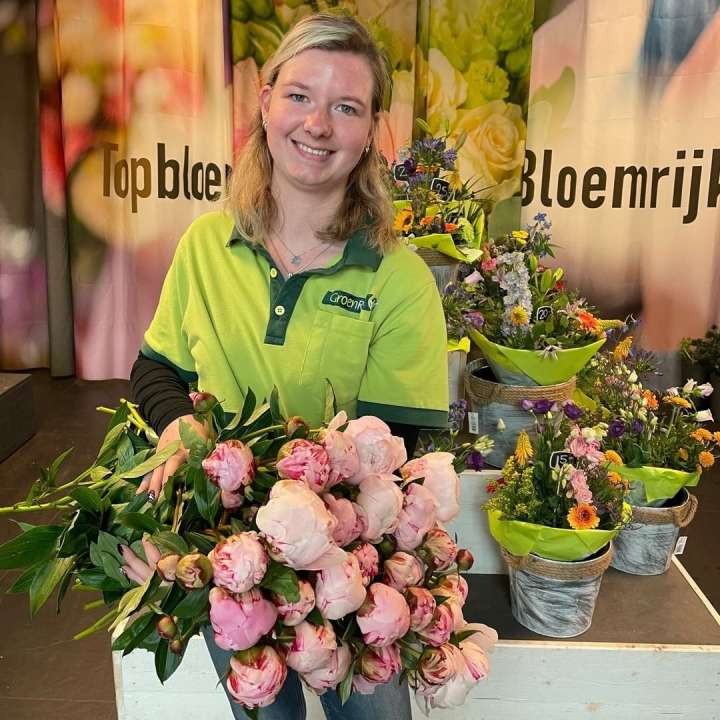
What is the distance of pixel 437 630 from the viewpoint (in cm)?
88

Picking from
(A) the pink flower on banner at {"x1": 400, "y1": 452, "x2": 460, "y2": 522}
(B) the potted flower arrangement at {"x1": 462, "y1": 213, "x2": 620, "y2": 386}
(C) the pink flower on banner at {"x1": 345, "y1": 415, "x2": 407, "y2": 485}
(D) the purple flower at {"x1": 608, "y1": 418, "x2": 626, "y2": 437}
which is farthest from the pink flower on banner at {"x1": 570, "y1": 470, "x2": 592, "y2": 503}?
(C) the pink flower on banner at {"x1": 345, "y1": 415, "x2": 407, "y2": 485}

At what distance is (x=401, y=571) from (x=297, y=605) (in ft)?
0.46

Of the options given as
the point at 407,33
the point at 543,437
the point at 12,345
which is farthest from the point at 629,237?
the point at 12,345

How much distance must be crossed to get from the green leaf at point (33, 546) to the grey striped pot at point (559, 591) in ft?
3.28

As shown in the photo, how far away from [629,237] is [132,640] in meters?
3.82

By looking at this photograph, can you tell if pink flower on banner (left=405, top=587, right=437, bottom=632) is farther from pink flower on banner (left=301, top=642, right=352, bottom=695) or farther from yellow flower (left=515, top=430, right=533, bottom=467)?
yellow flower (left=515, top=430, right=533, bottom=467)

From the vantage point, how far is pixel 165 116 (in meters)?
4.15

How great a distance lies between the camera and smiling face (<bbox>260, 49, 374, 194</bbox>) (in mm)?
1187

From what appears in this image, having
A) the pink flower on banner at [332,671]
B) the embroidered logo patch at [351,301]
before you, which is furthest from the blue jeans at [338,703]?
the embroidered logo patch at [351,301]

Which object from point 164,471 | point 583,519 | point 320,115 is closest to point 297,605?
point 164,471

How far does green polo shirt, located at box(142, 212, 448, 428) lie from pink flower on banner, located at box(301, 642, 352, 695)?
503mm

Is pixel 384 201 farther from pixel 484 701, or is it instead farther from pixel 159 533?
pixel 484 701

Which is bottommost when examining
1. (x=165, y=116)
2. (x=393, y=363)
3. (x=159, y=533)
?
(x=159, y=533)

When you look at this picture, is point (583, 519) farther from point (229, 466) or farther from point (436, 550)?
point (229, 466)
